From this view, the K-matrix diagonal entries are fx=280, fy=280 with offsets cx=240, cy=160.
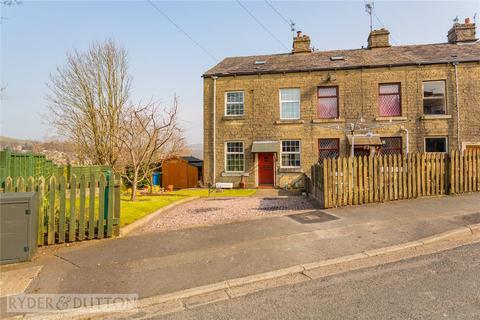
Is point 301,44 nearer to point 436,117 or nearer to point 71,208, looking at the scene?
point 436,117

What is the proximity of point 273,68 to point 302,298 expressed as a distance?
17.0 meters

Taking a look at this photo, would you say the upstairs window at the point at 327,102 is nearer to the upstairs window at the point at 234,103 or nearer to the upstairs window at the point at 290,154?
the upstairs window at the point at 290,154

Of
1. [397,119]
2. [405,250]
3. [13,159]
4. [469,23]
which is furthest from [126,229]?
[469,23]

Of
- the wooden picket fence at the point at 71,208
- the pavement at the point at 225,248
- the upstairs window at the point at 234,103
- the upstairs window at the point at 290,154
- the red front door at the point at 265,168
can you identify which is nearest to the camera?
the pavement at the point at 225,248

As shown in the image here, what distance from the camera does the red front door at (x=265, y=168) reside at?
713 inches

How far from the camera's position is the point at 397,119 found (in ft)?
56.1

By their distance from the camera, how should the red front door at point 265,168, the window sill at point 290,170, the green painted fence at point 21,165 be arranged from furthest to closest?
the red front door at point 265,168
the window sill at point 290,170
the green painted fence at point 21,165

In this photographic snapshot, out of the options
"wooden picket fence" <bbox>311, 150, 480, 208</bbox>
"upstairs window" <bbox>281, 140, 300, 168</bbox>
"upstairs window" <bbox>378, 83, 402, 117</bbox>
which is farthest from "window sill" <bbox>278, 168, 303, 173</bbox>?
"wooden picket fence" <bbox>311, 150, 480, 208</bbox>

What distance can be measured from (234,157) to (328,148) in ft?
19.8

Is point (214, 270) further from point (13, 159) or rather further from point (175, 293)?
point (13, 159)

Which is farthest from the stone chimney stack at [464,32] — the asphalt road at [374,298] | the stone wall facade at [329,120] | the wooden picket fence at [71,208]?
the wooden picket fence at [71,208]

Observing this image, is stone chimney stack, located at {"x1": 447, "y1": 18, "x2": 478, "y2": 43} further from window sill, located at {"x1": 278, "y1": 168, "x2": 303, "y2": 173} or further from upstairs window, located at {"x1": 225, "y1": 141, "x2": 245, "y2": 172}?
upstairs window, located at {"x1": 225, "y1": 141, "x2": 245, "y2": 172}

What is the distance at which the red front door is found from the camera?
713 inches

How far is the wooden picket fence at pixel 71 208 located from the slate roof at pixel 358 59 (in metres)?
14.1
